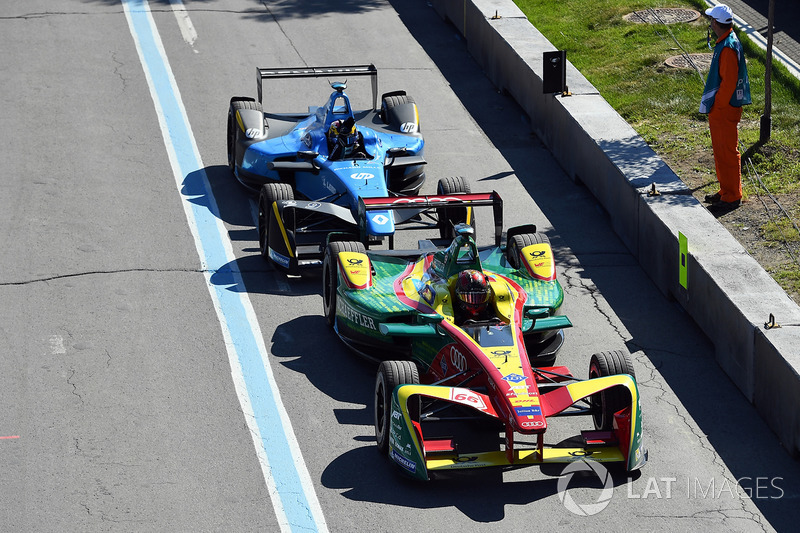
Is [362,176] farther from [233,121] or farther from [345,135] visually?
[233,121]

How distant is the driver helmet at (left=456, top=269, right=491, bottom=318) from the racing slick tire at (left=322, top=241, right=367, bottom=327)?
1795mm

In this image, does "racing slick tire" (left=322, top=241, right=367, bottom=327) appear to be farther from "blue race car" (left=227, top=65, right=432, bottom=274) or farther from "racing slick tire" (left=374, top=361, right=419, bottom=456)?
"racing slick tire" (left=374, top=361, right=419, bottom=456)

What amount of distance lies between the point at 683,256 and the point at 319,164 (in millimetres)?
4687

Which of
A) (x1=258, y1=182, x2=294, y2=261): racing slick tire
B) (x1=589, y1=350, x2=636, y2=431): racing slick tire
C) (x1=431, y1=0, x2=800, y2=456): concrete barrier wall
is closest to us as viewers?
(x1=589, y1=350, x2=636, y2=431): racing slick tire

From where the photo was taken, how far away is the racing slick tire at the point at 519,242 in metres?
13.2

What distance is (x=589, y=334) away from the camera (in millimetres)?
13141

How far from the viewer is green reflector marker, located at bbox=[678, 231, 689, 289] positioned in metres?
13.3

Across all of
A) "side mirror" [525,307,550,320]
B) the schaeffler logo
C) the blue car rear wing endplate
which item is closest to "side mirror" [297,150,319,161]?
the blue car rear wing endplate

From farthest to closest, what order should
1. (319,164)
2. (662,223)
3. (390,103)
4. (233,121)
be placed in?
1. (390,103)
2. (233,121)
3. (319,164)
4. (662,223)

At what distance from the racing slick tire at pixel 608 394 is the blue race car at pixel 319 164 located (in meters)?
3.59

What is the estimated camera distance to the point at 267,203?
14.5 meters

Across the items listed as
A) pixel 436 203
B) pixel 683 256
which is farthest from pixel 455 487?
pixel 683 256

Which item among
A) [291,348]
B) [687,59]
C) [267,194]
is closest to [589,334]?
[291,348]

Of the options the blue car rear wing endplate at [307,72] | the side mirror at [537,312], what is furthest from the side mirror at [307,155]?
the side mirror at [537,312]
